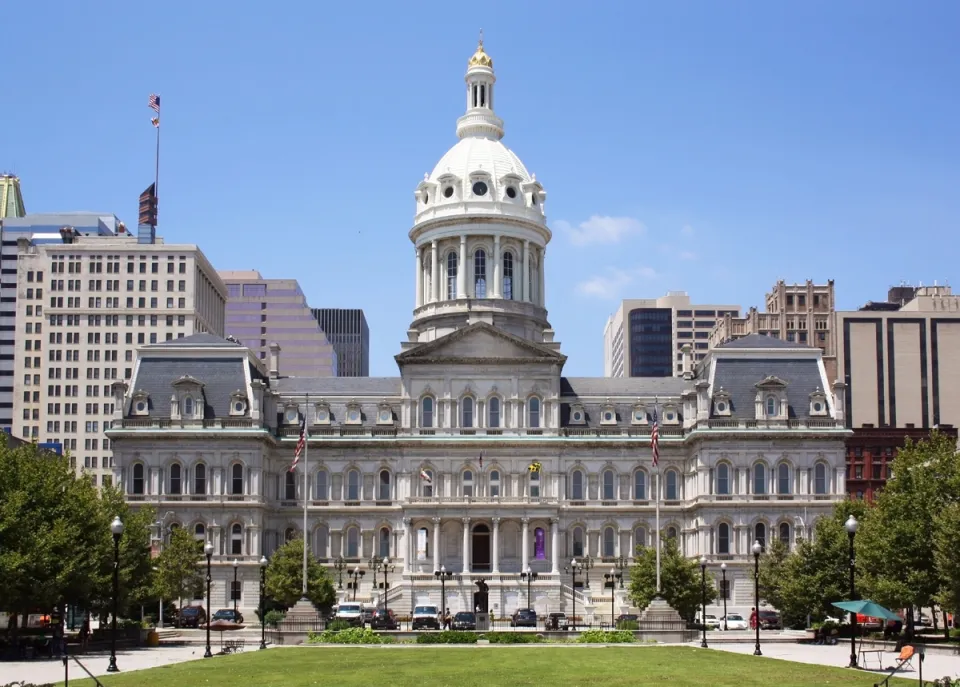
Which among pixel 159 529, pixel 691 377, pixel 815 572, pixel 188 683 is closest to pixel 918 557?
pixel 815 572

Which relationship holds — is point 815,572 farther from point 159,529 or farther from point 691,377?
point 159,529

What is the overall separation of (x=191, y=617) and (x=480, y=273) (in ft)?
133

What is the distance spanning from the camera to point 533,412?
117 meters

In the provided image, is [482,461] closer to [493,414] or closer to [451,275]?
[493,414]

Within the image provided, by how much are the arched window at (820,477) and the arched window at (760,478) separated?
373 centimetres

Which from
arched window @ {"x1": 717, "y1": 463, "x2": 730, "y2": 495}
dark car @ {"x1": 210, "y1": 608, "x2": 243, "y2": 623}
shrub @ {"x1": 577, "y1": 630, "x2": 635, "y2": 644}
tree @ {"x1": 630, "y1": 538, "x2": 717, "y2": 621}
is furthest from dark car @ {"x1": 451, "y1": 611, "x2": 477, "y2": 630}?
arched window @ {"x1": 717, "y1": 463, "x2": 730, "y2": 495}

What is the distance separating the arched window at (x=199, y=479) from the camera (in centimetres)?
11425

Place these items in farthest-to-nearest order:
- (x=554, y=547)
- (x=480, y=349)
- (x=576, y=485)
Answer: (x=576, y=485) < (x=480, y=349) < (x=554, y=547)

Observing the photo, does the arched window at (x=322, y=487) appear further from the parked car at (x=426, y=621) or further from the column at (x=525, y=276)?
the parked car at (x=426, y=621)

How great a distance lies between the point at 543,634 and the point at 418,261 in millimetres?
57392

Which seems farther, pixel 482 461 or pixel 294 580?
pixel 482 461

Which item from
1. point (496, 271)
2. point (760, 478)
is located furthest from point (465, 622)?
point (496, 271)

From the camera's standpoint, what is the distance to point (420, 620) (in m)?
90.8

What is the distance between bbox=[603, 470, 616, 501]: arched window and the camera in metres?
118
